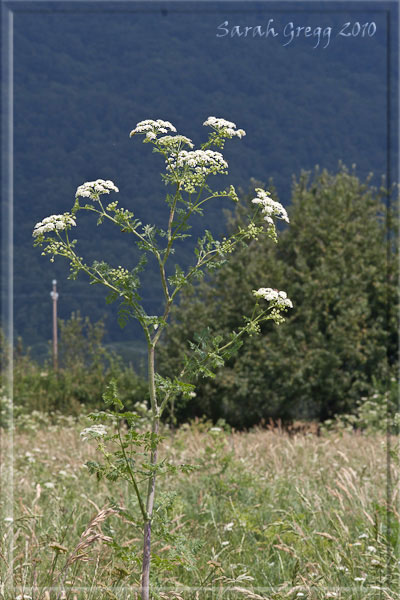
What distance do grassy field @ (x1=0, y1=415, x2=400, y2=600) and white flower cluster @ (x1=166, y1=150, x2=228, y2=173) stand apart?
0.95 meters

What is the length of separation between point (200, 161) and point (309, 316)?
7.66 meters

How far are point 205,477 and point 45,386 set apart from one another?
6.84 m

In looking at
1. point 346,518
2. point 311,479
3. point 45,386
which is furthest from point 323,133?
point 346,518

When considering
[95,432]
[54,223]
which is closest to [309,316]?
[54,223]

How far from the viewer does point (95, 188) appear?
213cm

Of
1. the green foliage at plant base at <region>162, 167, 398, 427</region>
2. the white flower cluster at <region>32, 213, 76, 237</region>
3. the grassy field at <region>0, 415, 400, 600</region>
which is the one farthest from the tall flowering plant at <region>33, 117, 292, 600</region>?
the green foliage at plant base at <region>162, 167, 398, 427</region>

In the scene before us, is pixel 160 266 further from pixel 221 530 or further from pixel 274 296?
pixel 221 530

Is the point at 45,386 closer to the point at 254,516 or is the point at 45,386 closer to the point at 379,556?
the point at 254,516

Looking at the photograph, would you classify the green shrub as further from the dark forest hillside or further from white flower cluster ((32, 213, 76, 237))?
white flower cluster ((32, 213, 76, 237))

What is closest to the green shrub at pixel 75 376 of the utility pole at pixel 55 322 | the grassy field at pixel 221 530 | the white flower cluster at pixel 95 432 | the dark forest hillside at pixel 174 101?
the utility pole at pixel 55 322

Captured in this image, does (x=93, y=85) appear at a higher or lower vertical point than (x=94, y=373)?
higher

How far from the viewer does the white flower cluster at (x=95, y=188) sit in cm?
211

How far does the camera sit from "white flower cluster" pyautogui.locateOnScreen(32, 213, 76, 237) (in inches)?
81.4

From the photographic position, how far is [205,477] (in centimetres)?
418
